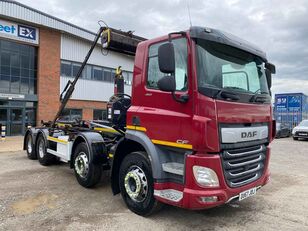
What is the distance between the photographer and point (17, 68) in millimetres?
22000

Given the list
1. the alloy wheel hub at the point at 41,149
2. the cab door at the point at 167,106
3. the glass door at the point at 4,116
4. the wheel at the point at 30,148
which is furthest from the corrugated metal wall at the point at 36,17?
the cab door at the point at 167,106

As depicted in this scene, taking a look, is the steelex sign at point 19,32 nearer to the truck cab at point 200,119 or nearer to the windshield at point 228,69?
the truck cab at point 200,119

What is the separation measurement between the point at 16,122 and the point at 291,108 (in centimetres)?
2570

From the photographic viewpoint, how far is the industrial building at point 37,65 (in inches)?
825

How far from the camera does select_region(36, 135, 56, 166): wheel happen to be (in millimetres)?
8445

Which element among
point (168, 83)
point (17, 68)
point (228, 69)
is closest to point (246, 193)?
point (228, 69)

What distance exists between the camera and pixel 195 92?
379 centimetres

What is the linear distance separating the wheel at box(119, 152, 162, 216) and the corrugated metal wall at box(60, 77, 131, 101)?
21127 mm

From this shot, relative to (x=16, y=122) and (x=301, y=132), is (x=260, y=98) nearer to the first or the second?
(x=301, y=132)

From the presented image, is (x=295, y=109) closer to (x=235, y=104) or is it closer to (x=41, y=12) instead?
(x=41, y=12)

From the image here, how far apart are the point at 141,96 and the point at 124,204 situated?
2004 mm

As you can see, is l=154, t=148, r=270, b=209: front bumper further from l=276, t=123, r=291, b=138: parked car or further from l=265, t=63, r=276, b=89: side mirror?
l=276, t=123, r=291, b=138: parked car

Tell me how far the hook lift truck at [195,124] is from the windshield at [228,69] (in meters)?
0.01

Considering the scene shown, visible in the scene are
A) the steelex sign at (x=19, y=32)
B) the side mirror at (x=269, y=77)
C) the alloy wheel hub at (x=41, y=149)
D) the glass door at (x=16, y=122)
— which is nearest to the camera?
the side mirror at (x=269, y=77)
